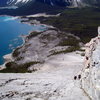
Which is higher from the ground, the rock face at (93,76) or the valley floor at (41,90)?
the rock face at (93,76)

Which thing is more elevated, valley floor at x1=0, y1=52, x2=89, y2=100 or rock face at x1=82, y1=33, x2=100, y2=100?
rock face at x1=82, y1=33, x2=100, y2=100

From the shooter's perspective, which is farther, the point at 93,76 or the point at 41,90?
the point at 41,90

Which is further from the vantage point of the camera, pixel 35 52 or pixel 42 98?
pixel 35 52

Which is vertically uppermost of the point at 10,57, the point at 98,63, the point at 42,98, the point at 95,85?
the point at 98,63

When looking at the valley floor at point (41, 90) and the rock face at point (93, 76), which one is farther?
the valley floor at point (41, 90)

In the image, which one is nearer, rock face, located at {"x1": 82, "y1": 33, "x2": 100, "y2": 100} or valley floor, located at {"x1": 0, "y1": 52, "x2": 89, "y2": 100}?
rock face, located at {"x1": 82, "y1": 33, "x2": 100, "y2": 100}

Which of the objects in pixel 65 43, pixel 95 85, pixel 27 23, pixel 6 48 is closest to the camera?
pixel 95 85

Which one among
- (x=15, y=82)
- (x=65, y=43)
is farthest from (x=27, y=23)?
(x=15, y=82)

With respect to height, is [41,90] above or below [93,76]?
below

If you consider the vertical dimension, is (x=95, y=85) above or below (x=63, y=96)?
above

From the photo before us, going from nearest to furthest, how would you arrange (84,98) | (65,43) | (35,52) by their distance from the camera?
(84,98), (35,52), (65,43)

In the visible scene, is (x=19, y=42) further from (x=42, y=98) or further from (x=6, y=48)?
(x=42, y=98)
